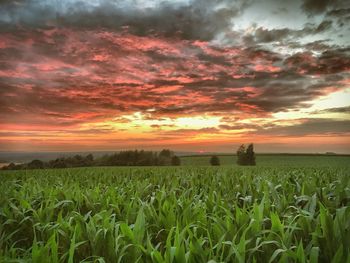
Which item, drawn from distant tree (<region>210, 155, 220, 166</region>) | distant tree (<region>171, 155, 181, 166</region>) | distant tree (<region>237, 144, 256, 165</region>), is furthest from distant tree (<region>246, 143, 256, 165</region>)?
distant tree (<region>171, 155, 181, 166</region>)

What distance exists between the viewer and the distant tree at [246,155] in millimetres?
59963

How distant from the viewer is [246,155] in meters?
60.6

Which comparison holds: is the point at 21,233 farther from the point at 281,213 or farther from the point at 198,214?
the point at 281,213

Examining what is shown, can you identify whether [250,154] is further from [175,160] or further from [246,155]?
[175,160]

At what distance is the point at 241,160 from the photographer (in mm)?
60344

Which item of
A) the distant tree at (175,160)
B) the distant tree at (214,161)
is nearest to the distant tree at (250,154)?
the distant tree at (214,161)

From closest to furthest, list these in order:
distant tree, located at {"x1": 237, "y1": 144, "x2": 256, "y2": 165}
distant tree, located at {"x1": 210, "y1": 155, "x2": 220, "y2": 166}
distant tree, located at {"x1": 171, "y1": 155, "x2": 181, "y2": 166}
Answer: distant tree, located at {"x1": 171, "y1": 155, "x2": 181, "y2": 166} → distant tree, located at {"x1": 210, "y1": 155, "x2": 220, "y2": 166} → distant tree, located at {"x1": 237, "y1": 144, "x2": 256, "y2": 165}

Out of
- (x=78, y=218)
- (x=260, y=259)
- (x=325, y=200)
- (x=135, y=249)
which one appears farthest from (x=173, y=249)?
(x=325, y=200)

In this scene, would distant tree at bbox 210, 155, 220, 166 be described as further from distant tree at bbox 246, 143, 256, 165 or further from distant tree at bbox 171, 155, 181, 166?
distant tree at bbox 246, 143, 256, 165

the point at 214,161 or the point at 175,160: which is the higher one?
the point at 175,160

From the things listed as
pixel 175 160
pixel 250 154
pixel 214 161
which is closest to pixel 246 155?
pixel 250 154

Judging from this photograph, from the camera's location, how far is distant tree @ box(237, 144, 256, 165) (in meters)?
60.0

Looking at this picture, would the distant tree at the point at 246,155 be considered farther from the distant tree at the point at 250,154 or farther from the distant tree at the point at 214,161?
the distant tree at the point at 214,161

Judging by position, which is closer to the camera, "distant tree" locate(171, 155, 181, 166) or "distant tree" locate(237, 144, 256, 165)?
"distant tree" locate(171, 155, 181, 166)
